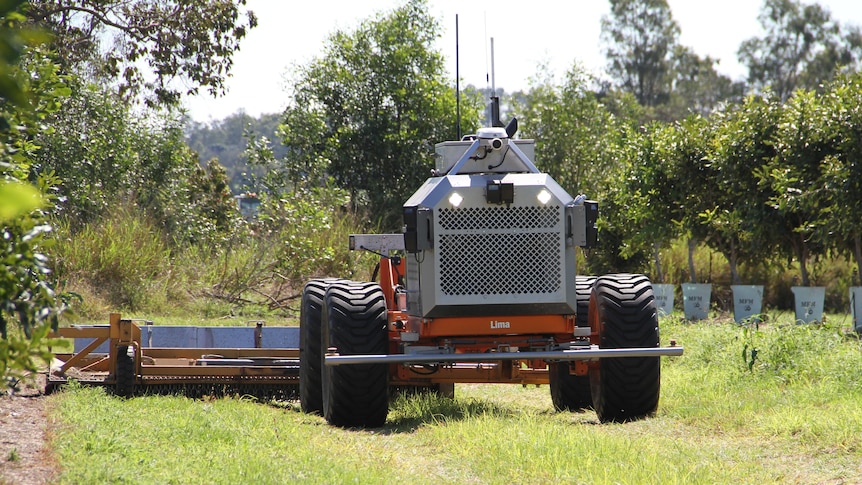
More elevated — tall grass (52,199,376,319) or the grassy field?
tall grass (52,199,376,319)

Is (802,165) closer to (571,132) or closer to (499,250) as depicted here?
(499,250)

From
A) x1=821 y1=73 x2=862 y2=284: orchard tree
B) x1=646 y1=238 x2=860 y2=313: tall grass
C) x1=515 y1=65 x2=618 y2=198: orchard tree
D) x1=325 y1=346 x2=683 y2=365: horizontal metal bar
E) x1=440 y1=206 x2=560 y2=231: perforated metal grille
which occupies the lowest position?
x1=325 y1=346 x2=683 y2=365: horizontal metal bar

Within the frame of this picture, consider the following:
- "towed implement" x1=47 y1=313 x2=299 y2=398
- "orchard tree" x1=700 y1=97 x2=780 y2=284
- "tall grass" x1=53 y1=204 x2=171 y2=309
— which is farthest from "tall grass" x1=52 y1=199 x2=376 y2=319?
"towed implement" x1=47 y1=313 x2=299 y2=398

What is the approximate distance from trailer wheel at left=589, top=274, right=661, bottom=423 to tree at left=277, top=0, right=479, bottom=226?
18.9 metres

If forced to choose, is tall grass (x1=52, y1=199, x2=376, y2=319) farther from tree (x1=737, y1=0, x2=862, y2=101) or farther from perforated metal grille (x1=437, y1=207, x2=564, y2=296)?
tree (x1=737, y1=0, x2=862, y2=101)

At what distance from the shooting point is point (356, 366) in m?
7.50

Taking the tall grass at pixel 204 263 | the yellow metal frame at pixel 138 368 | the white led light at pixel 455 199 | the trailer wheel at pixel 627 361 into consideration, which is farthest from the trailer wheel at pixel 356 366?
the tall grass at pixel 204 263

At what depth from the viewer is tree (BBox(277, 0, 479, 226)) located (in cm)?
2702

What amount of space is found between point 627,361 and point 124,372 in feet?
13.1

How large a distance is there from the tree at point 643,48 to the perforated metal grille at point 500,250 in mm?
52810

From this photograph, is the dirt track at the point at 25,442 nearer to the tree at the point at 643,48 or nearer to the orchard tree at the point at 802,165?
the orchard tree at the point at 802,165

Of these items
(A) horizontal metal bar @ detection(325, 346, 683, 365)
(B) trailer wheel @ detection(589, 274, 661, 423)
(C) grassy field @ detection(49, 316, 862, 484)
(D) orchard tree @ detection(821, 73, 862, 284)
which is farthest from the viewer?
(D) orchard tree @ detection(821, 73, 862, 284)

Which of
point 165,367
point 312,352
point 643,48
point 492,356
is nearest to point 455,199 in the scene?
point 492,356

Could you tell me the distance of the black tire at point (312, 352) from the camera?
27.2ft
